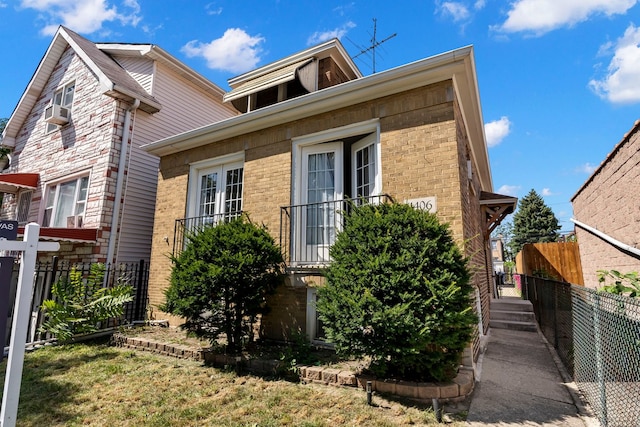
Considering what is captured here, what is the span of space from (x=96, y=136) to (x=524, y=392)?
11971 mm

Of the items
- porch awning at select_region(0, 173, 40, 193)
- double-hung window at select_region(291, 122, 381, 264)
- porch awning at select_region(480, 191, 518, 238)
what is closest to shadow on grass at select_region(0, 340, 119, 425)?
double-hung window at select_region(291, 122, 381, 264)

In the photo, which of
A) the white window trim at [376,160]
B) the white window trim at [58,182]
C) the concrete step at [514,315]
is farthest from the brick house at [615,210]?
the white window trim at [58,182]

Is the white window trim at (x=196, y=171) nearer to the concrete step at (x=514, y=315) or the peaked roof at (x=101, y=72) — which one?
the peaked roof at (x=101, y=72)

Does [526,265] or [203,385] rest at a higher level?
[526,265]

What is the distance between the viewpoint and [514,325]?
808 centimetres

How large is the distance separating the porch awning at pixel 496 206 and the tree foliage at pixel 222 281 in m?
7.25

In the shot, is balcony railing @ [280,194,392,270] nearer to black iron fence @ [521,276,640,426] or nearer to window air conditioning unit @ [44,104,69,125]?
black iron fence @ [521,276,640,426]

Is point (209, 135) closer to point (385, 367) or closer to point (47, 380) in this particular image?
point (47, 380)

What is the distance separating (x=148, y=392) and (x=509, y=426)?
4.22 metres

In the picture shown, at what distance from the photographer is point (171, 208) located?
845 cm

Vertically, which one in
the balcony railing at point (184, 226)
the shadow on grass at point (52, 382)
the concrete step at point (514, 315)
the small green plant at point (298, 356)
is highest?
the balcony railing at point (184, 226)

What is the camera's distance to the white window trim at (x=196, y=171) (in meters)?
7.87

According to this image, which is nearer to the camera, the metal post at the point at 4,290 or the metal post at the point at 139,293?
the metal post at the point at 4,290

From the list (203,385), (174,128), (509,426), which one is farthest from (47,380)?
(174,128)
